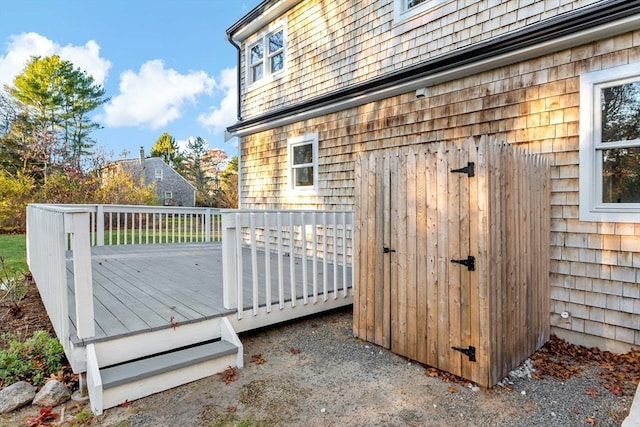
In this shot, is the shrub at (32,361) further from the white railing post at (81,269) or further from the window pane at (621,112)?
the window pane at (621,112)

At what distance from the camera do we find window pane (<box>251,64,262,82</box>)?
28.0ft

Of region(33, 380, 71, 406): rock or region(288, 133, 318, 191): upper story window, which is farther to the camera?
region(288, 133, 318, 191): upper story window

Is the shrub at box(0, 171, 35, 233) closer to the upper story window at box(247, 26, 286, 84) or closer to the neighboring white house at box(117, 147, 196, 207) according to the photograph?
the upper story window at box(247, 26, 286, 84)

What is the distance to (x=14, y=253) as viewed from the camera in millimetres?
8516

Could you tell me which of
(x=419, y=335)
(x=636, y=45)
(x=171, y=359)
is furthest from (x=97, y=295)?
(x=636, y=45)

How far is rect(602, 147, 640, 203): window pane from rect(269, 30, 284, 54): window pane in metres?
6.45

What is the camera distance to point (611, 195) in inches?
138

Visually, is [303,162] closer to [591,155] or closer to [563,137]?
[563,137]

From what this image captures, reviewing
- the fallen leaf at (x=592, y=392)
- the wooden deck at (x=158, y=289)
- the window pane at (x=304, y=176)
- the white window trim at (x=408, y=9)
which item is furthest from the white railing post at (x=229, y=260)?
the white window trim at (x=408, y=9)

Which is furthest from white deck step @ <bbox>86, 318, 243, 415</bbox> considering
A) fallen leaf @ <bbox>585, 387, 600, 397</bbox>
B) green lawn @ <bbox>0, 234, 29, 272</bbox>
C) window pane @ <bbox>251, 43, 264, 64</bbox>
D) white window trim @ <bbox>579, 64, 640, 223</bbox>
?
window pane @ <bbox>251, 43, 264, 64</bbox>

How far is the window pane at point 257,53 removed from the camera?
27.7 feet

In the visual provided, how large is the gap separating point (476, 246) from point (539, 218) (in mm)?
1307

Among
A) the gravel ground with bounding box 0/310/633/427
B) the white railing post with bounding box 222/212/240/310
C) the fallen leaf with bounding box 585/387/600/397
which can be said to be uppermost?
the white railing post with bounding box 222/212/240/310

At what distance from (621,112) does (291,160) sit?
527 cm
